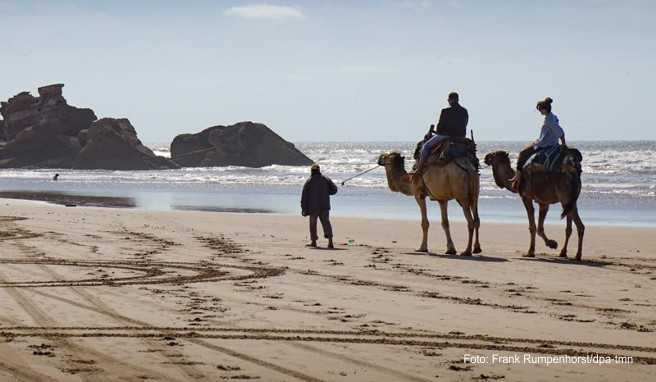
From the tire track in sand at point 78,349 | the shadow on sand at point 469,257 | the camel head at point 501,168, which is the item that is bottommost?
the tire track in sand at point 78,349

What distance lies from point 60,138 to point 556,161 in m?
98.8

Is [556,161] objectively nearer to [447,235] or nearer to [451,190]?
[451,190]

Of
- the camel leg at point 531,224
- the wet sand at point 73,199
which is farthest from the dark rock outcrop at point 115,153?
the camel leg at point 531,224

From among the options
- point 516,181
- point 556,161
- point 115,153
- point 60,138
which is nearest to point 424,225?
point 516,181

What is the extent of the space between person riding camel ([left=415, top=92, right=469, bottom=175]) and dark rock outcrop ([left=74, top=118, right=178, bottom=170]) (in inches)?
3222

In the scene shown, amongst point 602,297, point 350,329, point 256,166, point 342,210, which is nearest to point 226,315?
point 350,329

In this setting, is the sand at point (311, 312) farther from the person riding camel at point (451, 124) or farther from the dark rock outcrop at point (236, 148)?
the dark rock outcrop at point (236, 148)

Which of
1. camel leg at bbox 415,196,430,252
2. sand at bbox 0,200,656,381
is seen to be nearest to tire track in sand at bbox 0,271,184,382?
sand at bbox 0,200,656,381

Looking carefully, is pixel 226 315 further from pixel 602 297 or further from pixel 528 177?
pixel 528 177

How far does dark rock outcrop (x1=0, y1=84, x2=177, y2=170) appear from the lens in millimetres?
100438

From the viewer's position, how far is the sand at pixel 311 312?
802cm

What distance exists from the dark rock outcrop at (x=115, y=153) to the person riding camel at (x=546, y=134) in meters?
82.5

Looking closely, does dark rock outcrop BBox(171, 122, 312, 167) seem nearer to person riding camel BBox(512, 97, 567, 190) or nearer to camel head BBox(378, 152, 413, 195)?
camel head BBox(378, 152, 413, 195)

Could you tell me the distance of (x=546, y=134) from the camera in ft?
56.3
